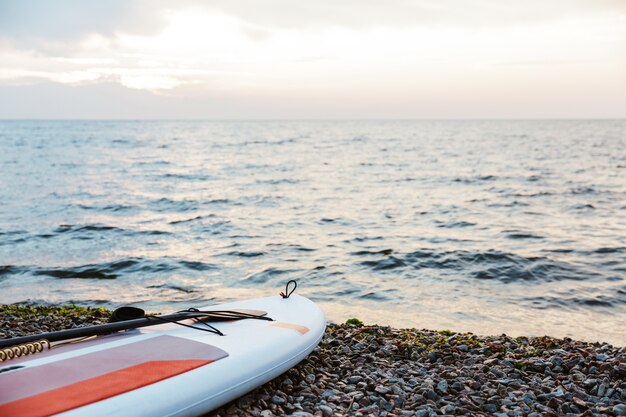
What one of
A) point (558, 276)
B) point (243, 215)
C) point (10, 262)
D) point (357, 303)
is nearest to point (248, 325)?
point (357, 303)

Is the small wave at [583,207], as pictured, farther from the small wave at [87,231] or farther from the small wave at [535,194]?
the small wave at [87,231]

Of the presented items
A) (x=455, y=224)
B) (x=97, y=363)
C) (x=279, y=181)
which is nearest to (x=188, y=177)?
(x=279, y=181)

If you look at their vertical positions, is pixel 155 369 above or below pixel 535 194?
above

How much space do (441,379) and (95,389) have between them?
2.37 m

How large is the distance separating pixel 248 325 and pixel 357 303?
317 centimetres

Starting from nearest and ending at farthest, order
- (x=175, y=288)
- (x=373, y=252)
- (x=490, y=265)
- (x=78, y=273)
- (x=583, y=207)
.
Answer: (x=175, y=288) < (x=78, y=273) < (x=490, y=265) < (x=373, y=252) < (x=583, y=207)

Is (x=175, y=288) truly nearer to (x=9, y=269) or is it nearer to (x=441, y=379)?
(x=9, y=269)

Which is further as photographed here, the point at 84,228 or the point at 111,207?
the point at 111,207

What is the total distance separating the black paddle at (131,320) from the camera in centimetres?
372

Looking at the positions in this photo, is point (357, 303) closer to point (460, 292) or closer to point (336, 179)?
point (460, 292)

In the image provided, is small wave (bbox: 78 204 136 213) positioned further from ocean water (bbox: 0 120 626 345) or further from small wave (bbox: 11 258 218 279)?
small wave (bbox: 11 258 218 279)

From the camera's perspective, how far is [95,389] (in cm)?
301

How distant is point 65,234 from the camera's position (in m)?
12.1

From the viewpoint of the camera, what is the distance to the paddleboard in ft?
9.46
